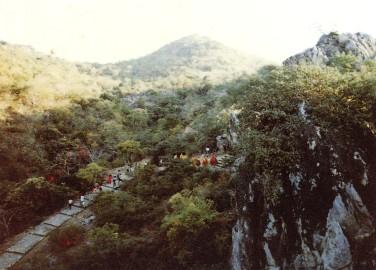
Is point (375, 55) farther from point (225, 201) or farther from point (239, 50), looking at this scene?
point (239, 50)

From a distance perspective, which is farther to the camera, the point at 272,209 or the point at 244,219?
the point at 244,219

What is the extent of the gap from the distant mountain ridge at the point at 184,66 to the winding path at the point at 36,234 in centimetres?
3950

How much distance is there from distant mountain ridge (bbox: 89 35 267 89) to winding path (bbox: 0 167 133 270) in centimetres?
3950

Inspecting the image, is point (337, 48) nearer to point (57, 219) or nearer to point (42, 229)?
point (57, 219)

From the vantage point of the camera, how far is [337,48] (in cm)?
2695

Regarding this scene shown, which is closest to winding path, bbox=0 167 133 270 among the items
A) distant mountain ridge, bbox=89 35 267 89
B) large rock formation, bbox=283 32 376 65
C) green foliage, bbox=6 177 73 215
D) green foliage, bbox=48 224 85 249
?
green foliage, bbox=6 177 73 215

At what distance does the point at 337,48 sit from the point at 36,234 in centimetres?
2288

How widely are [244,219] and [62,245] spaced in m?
9.18

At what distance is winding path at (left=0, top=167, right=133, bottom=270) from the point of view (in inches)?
655

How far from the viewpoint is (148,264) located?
15188mm

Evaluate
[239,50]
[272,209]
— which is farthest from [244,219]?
[239,50]

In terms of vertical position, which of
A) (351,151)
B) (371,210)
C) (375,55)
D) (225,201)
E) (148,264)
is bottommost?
(148,264)

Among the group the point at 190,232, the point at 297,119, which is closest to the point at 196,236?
the point at 190,232

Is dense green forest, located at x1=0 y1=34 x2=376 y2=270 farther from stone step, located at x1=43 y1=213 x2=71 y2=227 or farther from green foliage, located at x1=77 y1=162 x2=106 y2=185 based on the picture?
stone step, located at x1=43 y1=213 x2=71 y2=227
